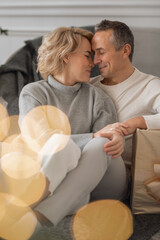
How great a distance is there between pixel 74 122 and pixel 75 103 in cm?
8

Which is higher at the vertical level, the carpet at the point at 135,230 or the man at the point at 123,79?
the man at the point at 123,79

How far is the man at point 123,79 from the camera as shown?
1.29 m

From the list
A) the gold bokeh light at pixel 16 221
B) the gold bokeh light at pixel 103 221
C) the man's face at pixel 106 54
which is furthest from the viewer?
the man's face at pixel 106 54

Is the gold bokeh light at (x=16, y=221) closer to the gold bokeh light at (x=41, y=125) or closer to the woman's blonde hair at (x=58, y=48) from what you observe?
the gold bokeh light at (x=41, y=125)

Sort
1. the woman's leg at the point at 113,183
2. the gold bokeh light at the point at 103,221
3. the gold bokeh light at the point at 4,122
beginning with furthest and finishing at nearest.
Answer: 1. the gold bokeh light at the point at 4,122
2. the woman's leg at the point at 113,183
3. the gold bokeh light at the point at 103,221

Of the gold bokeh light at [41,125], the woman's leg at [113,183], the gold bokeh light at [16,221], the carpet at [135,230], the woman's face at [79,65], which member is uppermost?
the woman's face at [79,65]

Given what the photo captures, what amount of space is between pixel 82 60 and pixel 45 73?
0.53 ft

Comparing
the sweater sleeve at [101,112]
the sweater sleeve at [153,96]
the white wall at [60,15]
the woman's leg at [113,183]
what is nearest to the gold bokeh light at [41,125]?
the sweater sleeve at [101,112]

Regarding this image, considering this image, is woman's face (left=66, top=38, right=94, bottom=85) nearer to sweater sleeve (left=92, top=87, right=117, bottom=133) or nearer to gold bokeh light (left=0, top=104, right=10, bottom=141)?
sweater sleeve (left=92, top=87, right=117, bottom=133)

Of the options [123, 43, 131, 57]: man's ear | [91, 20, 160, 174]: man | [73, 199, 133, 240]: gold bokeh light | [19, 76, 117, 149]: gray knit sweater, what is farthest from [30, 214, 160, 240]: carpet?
[123, 43, 131, 57]: man's ear

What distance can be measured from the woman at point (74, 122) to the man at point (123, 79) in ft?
0.17

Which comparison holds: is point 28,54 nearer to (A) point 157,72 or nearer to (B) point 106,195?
(A) point 157,72

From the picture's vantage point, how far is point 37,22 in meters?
2.00

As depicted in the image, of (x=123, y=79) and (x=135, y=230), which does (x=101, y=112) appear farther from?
(x=135, y=230)
